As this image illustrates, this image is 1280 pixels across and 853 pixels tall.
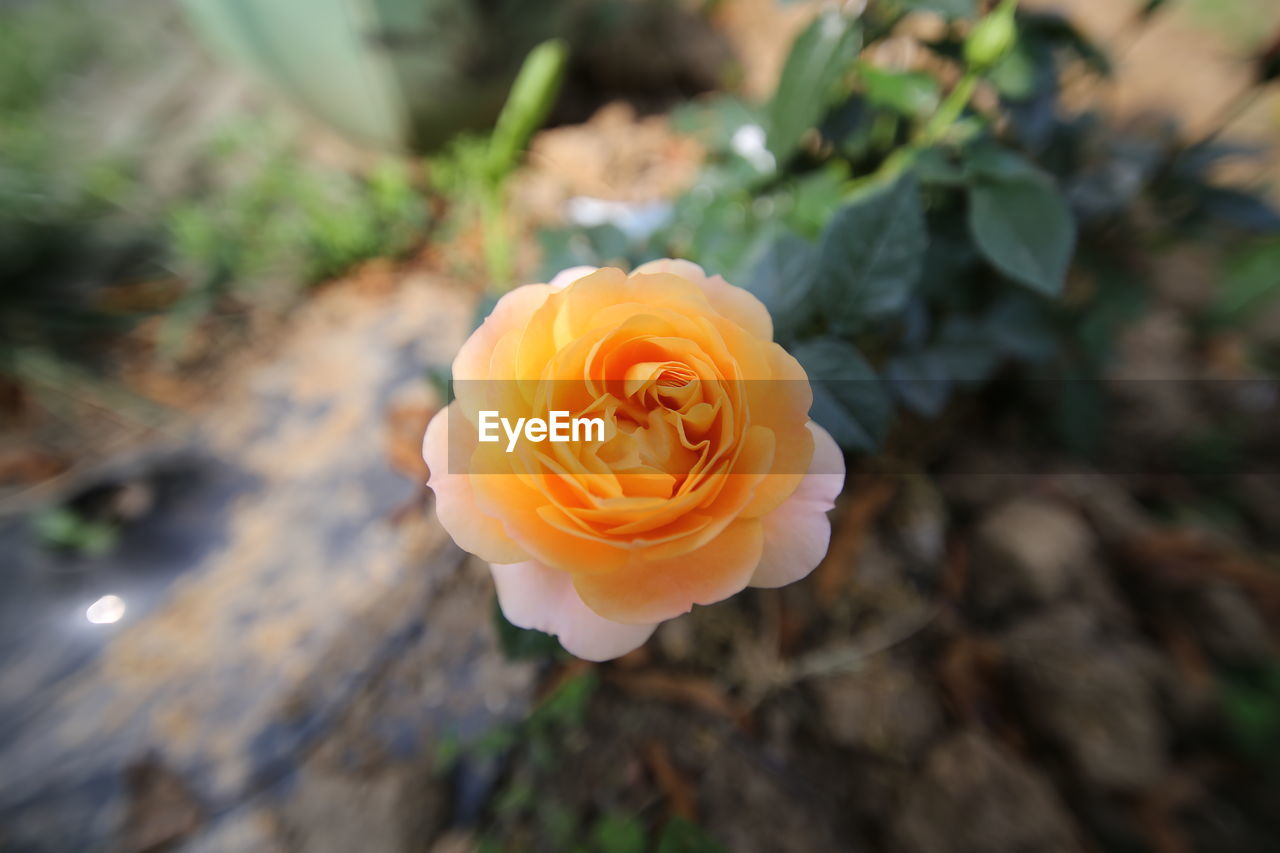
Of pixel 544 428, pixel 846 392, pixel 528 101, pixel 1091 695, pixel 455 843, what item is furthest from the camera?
pixel 528 101

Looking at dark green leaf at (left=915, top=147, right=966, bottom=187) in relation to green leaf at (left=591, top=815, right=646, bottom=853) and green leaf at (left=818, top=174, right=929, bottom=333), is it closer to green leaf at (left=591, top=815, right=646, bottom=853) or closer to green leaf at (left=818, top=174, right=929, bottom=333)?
green leaf at (left=818, top=174, right=929, bottom=333)

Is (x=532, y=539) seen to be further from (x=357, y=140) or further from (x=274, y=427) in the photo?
(x=357, y=140)

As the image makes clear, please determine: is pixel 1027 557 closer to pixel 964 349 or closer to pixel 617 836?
pixel 964 349

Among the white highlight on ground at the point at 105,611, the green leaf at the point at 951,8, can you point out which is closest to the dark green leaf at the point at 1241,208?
the green leaf at the point at 951,8

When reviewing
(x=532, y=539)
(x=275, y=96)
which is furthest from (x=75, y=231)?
(x=532, y=539)

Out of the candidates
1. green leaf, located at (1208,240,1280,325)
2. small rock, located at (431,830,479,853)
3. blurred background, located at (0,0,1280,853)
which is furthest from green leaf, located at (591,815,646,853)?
green leaf, located at (1208,240,1280,325)

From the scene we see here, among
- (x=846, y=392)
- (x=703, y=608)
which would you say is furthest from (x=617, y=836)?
(x=846, y=392)
